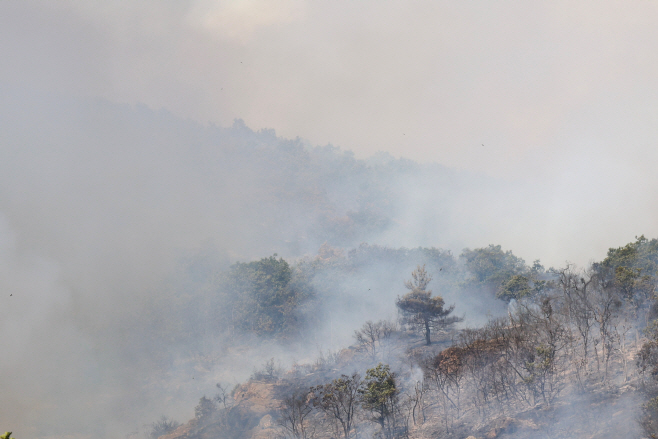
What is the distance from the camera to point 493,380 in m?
29.6

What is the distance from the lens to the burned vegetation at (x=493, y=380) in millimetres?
26281

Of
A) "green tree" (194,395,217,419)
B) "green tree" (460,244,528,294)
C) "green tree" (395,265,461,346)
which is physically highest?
"green tree" (460,244,528,294)

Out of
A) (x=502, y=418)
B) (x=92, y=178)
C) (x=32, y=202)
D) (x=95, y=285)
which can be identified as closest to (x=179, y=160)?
(x=92, y=178)

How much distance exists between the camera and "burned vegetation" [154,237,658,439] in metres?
26.3

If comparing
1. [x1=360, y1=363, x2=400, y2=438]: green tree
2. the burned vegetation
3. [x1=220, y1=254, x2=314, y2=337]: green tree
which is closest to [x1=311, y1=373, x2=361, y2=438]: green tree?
the burned vegetation

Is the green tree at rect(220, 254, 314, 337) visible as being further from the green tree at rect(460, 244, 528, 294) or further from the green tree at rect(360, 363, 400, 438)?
the green tree at rect(360, 363, 400, 438)

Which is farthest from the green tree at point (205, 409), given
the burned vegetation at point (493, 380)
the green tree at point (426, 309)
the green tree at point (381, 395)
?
the green tree at point (426, 309)

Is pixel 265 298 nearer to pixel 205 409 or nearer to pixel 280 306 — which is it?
pixel 280 306

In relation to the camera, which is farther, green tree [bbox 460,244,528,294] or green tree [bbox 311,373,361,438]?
green tree [bbox 460,244,528,294]

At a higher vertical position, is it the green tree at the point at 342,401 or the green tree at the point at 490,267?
the green tree at the point at 490,267

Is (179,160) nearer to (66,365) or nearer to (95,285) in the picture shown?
(95,285)

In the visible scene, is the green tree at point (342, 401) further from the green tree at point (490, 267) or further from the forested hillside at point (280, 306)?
the green tree at point (490, 267)

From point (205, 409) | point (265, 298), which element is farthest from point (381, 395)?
point (265, 298)

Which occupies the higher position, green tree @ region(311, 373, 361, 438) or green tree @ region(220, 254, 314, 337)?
green tree @ region(220, 254, 314, 337)
